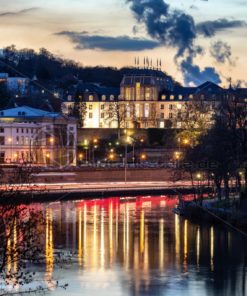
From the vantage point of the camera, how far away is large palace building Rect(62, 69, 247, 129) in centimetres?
8281

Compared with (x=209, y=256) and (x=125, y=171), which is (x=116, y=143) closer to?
(x=125, y=171)

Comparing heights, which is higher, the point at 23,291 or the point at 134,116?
the point at 134,116

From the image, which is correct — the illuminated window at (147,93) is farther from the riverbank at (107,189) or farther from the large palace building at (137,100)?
the riverbank at (107,189)

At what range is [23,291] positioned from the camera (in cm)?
1950

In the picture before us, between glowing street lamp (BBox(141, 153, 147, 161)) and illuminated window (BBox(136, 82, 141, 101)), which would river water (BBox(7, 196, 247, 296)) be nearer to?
glowing street lamp (BBox(141, 153, 147, 161))

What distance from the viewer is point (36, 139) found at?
60125 mm

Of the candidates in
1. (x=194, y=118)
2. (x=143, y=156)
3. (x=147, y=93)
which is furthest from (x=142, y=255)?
(x=147, y=93)

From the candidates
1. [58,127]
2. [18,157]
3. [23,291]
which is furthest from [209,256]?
[58,127]

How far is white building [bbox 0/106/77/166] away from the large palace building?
19351mm

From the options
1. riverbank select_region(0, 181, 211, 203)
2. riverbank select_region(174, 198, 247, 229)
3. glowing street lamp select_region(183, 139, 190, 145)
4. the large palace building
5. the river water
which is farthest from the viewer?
the large palace building

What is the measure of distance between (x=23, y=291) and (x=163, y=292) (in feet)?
8.96

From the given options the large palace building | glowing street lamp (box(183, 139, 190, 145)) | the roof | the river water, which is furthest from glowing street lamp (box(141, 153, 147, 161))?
the river water

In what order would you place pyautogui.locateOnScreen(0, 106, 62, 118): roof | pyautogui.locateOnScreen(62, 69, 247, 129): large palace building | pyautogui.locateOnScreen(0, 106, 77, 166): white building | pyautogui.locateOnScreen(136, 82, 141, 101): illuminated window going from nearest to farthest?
pyautogui.locateOnScreen(0, 106, 77, 166): white building, pyautogui.locateOnScreen(0, 106, 62, 118): roof, pyautogui.locateOnScreen(62, 69, 247, 129): large palace building, pyautogui.locateOnScreen(136, 82, 141, 101): illuminated window

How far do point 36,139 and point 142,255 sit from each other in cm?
3506
